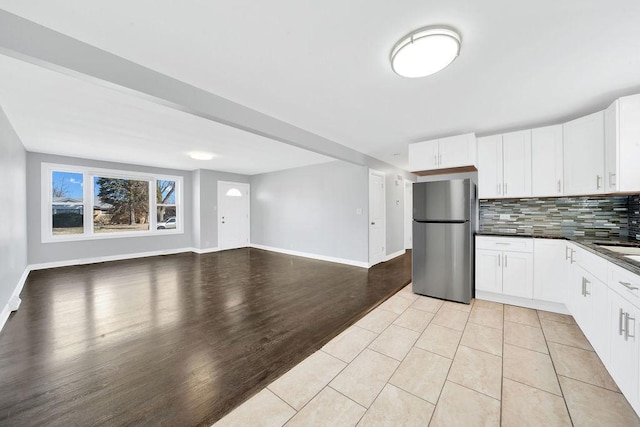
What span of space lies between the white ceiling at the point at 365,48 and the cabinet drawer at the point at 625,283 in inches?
59.6

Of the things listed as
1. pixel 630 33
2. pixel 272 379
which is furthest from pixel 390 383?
pixel 630 33

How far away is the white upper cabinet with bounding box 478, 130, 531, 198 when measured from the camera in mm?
3104

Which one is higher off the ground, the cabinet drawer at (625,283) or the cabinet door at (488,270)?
the cabinet drawer at (625,283)

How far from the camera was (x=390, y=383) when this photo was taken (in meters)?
1.75

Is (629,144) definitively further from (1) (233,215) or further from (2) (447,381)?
(1) (233,215)

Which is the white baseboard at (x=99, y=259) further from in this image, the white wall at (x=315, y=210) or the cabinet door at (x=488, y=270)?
the cabinet door at (x=488, y=270)

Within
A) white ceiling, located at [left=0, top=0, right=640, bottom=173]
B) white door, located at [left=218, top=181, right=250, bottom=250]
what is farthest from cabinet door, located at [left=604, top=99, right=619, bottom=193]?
white door, located at [left=218, top=181, right=250, bottom=250]

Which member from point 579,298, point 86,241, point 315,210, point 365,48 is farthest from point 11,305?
point 579,298

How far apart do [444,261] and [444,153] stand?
1.55 metres

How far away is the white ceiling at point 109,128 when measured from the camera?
2242 mm

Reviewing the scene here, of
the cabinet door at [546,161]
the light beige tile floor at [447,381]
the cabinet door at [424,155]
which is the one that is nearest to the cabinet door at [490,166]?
the cabinet door at [546,161]

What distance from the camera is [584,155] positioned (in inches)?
105

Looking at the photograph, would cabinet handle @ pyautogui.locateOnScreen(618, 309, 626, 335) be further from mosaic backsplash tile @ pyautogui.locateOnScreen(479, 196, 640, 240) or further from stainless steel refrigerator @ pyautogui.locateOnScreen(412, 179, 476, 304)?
mosaic backsplash tile @ pyautogui.locateOnScreen(479, 196, 640, 240)

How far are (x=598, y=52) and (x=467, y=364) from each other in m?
2.50
